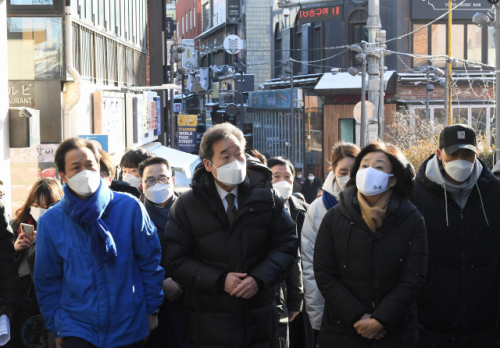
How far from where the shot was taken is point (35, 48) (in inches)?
592

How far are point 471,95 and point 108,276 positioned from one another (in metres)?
37.2

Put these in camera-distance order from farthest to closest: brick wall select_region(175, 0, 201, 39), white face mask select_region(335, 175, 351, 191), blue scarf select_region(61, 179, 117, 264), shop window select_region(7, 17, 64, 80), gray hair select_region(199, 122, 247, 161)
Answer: brick wall select_region(175, 0, 201, 39) < shop window select_region(7, 17, 64, 80) < white face mask select_region(335, 175, 351, 191) < gray hair select_region(199, 122, 247, 161) < blue scarf select_region(61, 179, 117, 264)

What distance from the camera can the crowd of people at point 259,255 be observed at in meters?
4.38

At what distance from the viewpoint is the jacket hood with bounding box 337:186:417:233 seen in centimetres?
452

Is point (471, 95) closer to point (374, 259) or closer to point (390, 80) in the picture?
point (390, 80)

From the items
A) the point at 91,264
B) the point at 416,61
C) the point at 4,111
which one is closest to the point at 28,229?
the point at 91,264

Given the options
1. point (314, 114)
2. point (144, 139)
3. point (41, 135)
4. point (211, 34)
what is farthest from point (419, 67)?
point (211, 34)

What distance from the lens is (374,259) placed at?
447 centimetres

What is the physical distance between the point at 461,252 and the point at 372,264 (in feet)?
2.45

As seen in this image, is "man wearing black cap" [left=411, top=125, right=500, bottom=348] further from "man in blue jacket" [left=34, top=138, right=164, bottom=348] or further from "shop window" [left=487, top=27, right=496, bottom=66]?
"shop window" [left=487, top=27, right=496, bottom=66]

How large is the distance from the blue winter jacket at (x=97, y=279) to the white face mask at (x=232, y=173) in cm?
60

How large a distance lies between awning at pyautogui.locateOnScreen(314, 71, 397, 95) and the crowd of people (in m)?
33.8

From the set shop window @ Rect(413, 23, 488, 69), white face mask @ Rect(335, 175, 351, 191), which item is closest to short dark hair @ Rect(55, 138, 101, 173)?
white face mask @ Rect(335, 175, 351, 191)

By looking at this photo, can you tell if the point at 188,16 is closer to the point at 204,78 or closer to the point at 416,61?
the point at 204,78
